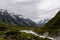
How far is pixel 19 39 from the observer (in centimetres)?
17500

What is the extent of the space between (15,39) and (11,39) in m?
4.31

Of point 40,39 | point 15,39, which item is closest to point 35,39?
point 40,39

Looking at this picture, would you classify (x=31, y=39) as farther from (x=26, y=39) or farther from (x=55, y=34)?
(x=55, y=34)

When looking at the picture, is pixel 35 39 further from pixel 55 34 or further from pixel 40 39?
pixel 55 34

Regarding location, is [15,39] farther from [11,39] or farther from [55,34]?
[55,34]

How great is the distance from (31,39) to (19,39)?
1156cm

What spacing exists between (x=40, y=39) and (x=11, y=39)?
28.9 m

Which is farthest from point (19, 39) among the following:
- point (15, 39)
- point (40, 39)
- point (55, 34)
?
point (55, 34)

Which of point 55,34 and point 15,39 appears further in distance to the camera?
point 55,34

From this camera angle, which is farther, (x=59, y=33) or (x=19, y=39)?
(x=59, y=33)

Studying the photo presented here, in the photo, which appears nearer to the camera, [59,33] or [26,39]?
[26,39]

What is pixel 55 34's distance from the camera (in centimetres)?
19500

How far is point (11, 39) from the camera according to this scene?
595 ft

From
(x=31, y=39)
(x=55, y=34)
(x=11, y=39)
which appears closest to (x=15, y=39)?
(x=11, y=39)
